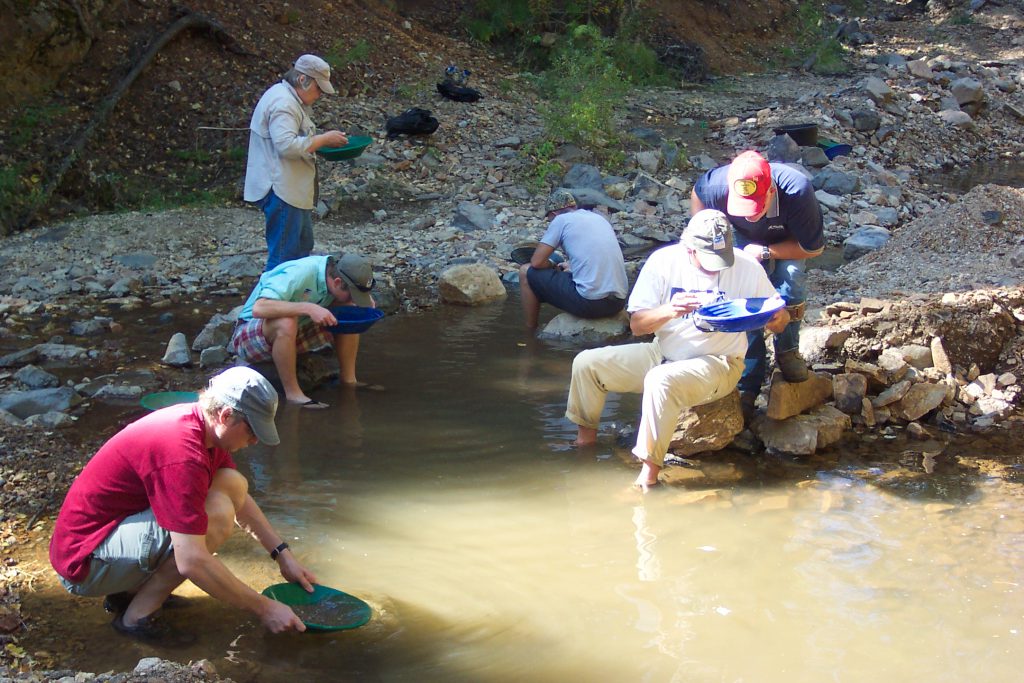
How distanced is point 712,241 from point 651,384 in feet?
2.60

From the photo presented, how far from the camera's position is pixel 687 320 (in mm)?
5152

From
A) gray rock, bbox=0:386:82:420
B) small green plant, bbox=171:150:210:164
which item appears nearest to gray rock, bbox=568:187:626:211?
small green plant, bbox=171:150:210:164

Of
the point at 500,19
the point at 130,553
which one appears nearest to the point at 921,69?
the point at 500,19

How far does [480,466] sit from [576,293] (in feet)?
7.86

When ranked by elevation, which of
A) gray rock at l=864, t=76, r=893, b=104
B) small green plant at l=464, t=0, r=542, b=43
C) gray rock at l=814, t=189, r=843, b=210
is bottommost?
gray rock at l=814, t=189, r=843, b=210

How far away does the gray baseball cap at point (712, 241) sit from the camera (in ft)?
16.2

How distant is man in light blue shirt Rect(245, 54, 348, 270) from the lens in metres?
6.73

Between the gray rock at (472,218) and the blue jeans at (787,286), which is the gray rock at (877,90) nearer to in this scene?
the gray rock at (472,218)

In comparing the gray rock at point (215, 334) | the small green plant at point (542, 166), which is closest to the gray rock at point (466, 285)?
the gray rock at point (215, 334)

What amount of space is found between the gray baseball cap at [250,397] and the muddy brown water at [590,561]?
887 mm

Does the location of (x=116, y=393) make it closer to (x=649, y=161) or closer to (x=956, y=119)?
(x=649, y=161)

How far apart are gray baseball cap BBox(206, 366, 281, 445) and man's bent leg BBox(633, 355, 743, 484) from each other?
227 cm

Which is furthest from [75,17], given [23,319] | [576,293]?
[576,293]

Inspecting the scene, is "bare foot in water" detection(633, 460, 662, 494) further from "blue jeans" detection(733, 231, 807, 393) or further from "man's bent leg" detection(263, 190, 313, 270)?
"man's bent leg" detection(263, 190, 313, 270)
